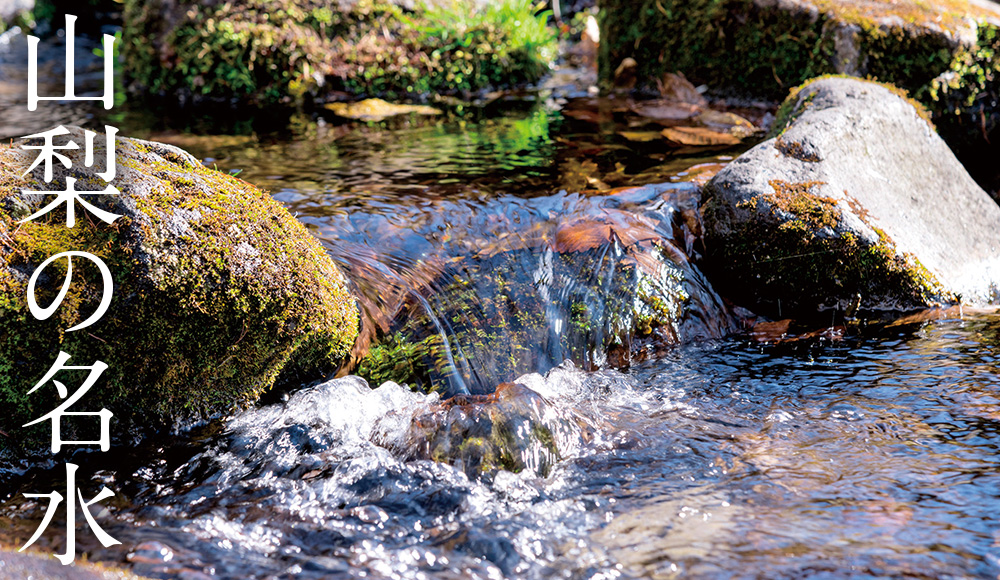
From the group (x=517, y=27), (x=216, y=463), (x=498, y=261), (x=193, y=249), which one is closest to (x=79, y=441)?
(x=216, y=463)

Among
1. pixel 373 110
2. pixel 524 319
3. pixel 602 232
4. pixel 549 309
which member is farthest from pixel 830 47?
pixel 524 319

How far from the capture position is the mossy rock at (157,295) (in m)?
2.98

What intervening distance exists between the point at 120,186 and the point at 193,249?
417 millimetres

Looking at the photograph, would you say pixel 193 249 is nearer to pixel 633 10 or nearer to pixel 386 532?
pixel 386 532

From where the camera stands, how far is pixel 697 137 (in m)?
6.64

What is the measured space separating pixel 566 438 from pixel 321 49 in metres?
7.30

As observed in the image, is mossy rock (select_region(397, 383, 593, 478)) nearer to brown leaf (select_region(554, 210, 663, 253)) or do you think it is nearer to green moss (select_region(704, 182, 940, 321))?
brown leaf (select_region(554, 210, 663, 253))

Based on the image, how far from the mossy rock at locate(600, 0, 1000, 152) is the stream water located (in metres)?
3.00

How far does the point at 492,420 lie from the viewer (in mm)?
3232

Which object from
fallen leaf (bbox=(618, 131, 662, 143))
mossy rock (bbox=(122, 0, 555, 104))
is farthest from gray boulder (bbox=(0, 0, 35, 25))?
fallen leaf (bbox=(618, 131, 662, 143))

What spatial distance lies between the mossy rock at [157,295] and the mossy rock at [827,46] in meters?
6.06

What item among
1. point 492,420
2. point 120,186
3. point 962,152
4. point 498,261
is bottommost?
point 492,420

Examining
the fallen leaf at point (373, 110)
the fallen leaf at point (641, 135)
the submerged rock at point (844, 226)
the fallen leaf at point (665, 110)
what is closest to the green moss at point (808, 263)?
the submerged rock at point (844, 226)

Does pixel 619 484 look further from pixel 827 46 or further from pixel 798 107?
pixel 827 46
